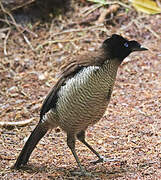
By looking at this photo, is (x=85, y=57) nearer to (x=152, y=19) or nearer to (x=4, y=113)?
(x=4, y=113)

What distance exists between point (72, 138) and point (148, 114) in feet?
4.45

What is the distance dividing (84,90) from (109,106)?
1754mm

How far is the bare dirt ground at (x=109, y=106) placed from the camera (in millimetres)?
4148

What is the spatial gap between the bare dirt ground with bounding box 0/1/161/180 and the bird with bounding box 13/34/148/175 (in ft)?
1.18

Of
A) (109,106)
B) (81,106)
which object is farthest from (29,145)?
(109,106)

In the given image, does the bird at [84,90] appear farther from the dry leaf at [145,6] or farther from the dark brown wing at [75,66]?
the dry leaf at [145,6]

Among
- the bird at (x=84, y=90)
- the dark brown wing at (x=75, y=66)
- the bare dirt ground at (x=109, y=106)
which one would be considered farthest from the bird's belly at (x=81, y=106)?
the bare dirt ground at (x=109, y=106)

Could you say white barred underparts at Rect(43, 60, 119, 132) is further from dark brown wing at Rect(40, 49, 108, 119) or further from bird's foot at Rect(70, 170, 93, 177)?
bird's foot at Rect(70, 170, 93, 177)

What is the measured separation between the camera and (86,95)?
379 cm

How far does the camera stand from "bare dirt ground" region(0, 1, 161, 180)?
4.15 m

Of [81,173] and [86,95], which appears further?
[81,173]

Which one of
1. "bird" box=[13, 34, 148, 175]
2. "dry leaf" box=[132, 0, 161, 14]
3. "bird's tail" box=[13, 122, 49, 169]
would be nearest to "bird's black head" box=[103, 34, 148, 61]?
"bird" box=[13, 34, 148, 175]

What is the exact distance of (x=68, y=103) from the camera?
3.88m

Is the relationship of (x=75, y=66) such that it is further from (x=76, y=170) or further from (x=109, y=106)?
(x=109, y=106)
